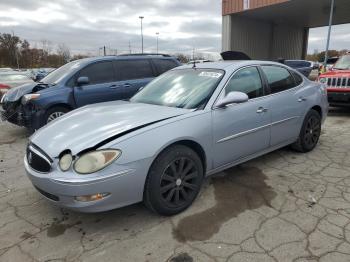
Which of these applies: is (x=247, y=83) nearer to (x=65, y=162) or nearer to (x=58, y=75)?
(x=65, y=162)

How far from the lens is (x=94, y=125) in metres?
3.02

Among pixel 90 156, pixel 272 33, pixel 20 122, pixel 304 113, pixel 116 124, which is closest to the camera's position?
pixel 90 156

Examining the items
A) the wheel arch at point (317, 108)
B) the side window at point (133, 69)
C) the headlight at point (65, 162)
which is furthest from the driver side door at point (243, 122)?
the side window at point (133, 69)

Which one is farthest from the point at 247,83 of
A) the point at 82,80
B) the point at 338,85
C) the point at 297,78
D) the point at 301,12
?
the point at 301,12

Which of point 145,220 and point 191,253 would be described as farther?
point 145,220

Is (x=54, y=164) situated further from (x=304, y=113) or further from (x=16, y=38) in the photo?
(x=16, y=38)

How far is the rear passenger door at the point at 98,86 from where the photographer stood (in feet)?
21.2

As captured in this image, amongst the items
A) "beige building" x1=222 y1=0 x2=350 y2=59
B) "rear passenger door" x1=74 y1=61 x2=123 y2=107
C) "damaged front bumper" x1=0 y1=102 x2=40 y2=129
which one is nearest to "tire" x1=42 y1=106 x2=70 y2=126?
"damaged front bumper" x1=0 y1=102 x2=40 y2=129

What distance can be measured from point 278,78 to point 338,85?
4.49 m

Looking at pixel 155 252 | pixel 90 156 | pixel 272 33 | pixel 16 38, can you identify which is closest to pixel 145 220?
pixel 155 252

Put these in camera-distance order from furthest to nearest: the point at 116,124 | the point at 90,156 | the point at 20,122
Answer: the point at 20,122
the point at 116,124
the point at 90,156

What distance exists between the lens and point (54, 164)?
8.82 ft

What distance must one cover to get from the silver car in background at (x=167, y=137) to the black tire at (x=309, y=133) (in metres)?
0.21

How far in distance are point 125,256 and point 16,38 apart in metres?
55.9
